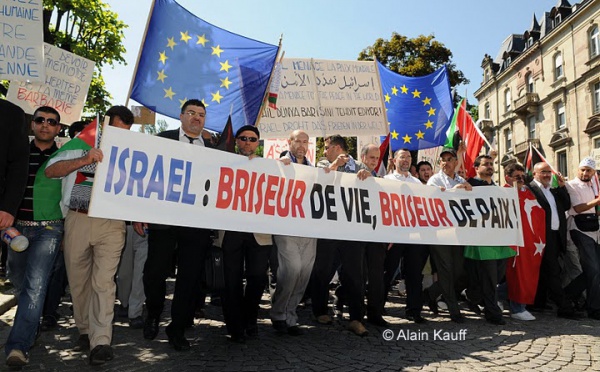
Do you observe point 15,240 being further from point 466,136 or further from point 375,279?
point 466,136

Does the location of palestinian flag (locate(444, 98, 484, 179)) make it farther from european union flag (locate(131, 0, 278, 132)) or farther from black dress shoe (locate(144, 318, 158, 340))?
black dress shoe (locate(144, 318, 158, 340))

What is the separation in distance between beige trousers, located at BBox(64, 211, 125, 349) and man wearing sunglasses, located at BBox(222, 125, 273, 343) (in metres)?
1.03

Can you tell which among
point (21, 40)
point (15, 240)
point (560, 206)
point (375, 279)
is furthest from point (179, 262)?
point (560, 206)

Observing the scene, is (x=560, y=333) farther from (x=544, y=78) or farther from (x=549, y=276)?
(x=544, y=78)

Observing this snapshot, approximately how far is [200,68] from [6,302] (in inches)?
155

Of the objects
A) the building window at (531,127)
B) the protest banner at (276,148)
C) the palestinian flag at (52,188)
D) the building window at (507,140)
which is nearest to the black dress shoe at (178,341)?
the palestinian flag at (52,188)

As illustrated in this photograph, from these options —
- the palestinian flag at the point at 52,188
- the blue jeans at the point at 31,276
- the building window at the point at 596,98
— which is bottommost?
the blue jeans at the point at 31,276

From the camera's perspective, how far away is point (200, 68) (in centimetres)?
676

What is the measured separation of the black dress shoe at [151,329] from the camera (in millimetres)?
4383

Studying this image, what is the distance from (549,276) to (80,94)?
752 cm

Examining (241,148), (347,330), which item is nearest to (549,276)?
(347,330)

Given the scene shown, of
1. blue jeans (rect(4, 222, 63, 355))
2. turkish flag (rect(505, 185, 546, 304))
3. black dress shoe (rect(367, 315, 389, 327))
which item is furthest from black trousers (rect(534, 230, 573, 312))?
blue jeans (rect(4, 222, 63, 355))

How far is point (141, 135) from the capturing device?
387 centimetres

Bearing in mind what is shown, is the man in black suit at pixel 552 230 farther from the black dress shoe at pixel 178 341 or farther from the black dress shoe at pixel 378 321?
Result: the black dress shoe at pixel 178 341
